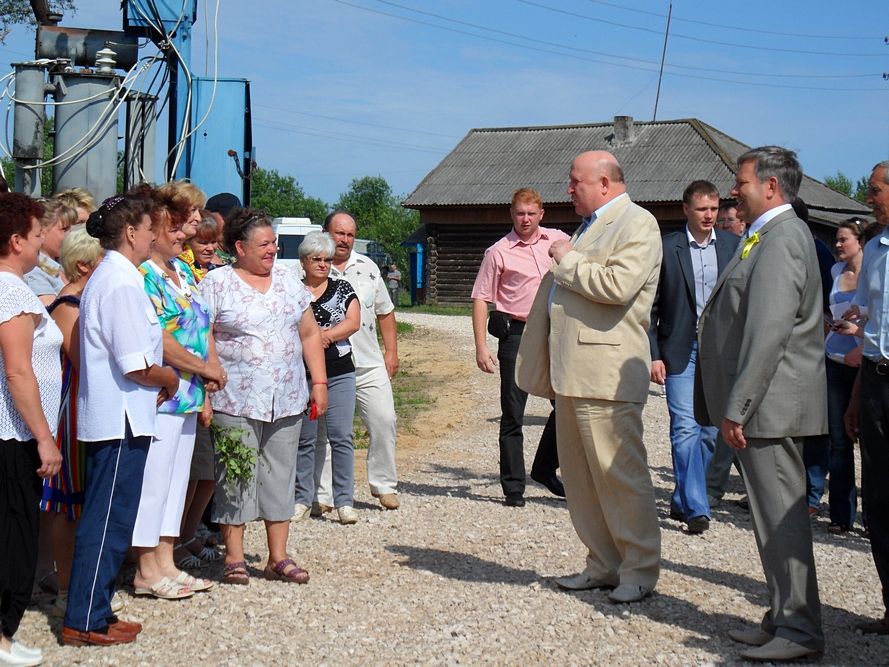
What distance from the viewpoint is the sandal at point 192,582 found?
4930 mm

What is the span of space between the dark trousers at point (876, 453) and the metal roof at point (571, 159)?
1041 inches

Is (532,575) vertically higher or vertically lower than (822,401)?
lower

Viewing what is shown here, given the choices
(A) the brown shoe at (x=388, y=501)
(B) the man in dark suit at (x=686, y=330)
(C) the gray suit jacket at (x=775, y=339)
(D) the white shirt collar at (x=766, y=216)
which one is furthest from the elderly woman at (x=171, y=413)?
(B) the man in dark suit at (x=686, y=330)

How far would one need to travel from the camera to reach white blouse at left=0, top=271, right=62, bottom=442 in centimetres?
386

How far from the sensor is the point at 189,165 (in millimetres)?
9484

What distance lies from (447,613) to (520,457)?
250cm

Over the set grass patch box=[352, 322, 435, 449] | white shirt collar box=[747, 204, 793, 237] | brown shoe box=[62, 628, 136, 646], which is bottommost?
grass patch box=[352, 322, 435, 449]

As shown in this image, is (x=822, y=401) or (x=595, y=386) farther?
(x=595, y=386)

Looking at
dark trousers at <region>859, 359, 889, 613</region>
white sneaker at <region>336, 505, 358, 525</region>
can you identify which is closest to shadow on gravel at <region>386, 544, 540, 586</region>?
white sneaker at <region>336, 505, 358, 525</region>

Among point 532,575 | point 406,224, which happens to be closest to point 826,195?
point 532,575

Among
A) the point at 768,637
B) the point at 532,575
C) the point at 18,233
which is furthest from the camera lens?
the point at 532,575

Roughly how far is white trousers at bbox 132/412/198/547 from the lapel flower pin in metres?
2.64

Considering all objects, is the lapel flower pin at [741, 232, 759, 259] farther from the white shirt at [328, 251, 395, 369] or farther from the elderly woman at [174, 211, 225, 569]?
the white shirt at [328, 251, 395, 369]

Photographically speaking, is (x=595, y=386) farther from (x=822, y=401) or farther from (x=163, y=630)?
(x=163, y=630)
